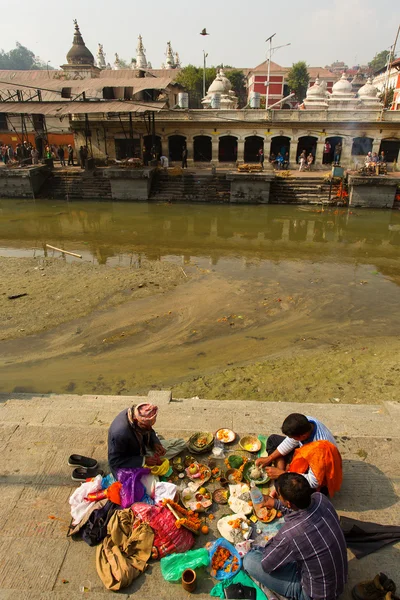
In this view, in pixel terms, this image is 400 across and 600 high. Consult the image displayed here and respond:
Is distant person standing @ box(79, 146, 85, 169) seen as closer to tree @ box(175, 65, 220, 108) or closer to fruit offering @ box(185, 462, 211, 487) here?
fruit offering @ box(185, 462, 211, 487)

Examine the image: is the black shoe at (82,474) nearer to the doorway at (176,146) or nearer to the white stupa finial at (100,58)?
the doorway at (176,146)

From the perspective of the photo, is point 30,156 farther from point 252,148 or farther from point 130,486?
point 130,486

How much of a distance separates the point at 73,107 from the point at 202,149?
9131 mm

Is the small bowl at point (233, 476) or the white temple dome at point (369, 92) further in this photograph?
the white temple dome at point (369, 92)

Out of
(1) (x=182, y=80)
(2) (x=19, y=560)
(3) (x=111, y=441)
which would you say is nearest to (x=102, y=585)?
(2) (x=19, y=560)

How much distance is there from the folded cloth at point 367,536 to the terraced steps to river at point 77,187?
2206 centimetres

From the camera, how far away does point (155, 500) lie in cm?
375

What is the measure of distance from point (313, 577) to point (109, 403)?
3.73 metres

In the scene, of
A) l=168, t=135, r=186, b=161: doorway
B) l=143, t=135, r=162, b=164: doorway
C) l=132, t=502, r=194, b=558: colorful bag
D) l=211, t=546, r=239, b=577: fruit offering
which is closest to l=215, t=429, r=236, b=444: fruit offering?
l=132, t=502, r=194, b=558: colorful bag

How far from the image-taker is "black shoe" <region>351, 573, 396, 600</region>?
2.78m

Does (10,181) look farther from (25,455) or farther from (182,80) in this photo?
(182,80)

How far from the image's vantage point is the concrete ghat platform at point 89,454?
3086mm

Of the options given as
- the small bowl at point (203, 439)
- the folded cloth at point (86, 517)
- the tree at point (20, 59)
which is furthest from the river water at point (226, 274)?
the tree at point (20, 59)

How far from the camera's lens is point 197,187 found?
22.6 meters
